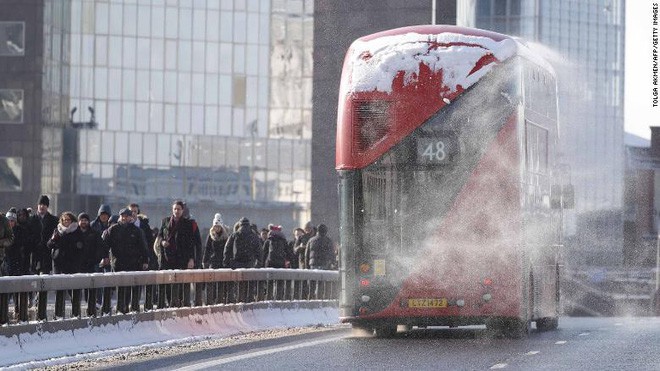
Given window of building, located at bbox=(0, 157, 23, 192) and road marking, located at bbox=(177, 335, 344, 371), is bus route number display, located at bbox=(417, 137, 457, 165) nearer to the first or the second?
road marking, located at bbox=(177, 335, 344, 371)

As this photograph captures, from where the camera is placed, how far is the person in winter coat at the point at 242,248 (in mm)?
31516

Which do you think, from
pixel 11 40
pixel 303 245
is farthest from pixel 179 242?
pixel 11 40

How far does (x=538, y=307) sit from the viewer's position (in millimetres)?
26500

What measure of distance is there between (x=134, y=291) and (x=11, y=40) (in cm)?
6313

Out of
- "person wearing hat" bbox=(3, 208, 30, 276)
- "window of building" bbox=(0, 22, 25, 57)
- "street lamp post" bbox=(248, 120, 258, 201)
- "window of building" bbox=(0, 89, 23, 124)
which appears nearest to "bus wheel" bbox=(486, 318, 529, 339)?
"person wearing hat" bbox=(3, 208, 30, 276)

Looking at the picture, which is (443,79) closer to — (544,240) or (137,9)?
(544,240)

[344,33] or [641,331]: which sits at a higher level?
[344,33]

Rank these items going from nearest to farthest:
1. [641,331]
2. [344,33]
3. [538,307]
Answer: [538,307] → [641,331] → [344,33]

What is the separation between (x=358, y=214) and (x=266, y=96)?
232 ft

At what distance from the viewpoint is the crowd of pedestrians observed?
27297 millimetres

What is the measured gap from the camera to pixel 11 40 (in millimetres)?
85000

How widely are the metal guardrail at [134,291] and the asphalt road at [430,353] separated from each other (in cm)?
119

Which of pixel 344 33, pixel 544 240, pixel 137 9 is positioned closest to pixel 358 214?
pixel 544 240

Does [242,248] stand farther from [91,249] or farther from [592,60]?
[592,60]
